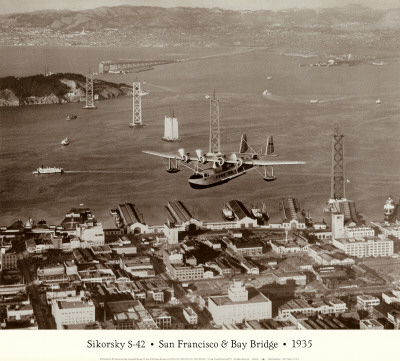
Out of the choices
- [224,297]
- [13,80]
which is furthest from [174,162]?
[13,80]

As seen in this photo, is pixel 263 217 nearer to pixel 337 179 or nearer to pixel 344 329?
pixel 337 179

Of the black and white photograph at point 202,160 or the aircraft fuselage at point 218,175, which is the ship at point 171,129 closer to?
the black and white photograph at point 202,160

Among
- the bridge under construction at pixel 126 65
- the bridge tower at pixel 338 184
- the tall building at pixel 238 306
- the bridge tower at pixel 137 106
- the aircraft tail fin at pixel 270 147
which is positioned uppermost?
the bridge under construction at pixel 126 65

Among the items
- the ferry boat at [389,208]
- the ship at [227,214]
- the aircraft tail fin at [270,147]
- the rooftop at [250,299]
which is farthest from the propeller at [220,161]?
the ferry boat at [389,208]

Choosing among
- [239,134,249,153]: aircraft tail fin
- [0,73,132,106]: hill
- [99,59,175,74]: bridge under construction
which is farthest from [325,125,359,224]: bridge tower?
[0,73,132,106]: hill

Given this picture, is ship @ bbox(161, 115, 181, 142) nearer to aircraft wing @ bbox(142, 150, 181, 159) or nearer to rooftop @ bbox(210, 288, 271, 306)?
aircraft wing @ bbox(142, 150, 181, 159)

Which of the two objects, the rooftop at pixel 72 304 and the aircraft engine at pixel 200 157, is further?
the aircraft engine at pixel 200 157

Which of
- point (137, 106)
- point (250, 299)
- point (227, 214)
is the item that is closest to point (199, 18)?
point (137, 106)
